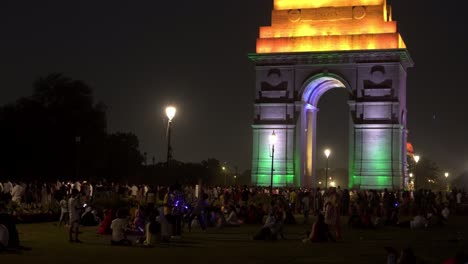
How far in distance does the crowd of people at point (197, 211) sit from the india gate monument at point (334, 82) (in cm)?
633

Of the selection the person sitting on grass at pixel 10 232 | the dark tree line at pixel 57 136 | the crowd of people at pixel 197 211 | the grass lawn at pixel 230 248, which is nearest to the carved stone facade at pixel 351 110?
the crowd of people at pixel 197 211

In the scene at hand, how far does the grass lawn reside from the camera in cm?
1938

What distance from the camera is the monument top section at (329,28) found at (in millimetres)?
56594

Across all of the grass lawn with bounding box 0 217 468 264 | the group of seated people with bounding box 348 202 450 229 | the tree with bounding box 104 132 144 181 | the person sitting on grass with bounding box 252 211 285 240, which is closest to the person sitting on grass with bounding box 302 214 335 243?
the grass lawn with bounding box 0 217 468 264

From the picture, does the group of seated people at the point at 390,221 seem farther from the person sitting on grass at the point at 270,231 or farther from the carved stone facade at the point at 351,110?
the carved stone facade at the point at 351,110

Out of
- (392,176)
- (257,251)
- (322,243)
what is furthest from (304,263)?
(392,176)

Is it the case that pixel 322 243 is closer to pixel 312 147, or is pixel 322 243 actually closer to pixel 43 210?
pixel 43 210

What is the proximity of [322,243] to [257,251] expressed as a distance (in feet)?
12.1

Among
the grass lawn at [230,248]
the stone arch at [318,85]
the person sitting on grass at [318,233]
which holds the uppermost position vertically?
the stone arch at [318,85]

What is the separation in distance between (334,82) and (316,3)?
6.13 m

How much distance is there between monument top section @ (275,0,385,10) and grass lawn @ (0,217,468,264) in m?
30.9

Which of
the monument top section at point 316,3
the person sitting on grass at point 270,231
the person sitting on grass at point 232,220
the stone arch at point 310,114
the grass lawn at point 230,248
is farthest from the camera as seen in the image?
the stone arch at point 310,114

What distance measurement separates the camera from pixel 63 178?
5962cm

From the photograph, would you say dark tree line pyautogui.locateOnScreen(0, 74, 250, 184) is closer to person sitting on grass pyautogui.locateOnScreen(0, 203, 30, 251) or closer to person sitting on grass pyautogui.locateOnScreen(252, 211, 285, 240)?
person sitting on grass pyautogui.locateOnScreen(252, 211, 285, 240)
